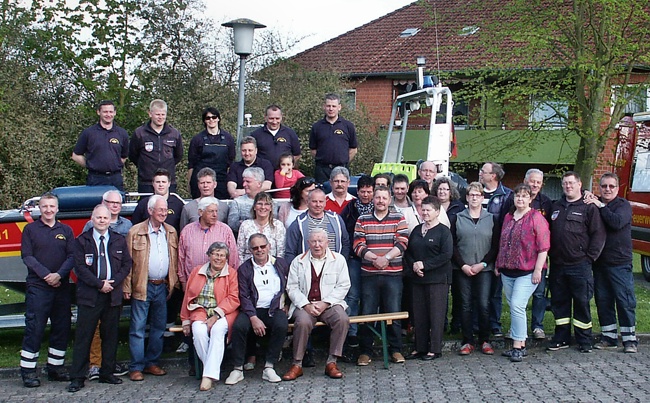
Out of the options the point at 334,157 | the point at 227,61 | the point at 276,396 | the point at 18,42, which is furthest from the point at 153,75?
the point at 276,396

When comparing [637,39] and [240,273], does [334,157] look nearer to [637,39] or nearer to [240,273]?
[240,273]

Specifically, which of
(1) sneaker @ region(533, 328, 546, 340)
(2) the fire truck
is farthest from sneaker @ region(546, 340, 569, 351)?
(2) the fire truck

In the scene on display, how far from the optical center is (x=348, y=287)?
753cm

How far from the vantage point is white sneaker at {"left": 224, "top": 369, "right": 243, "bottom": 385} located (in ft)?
23.6

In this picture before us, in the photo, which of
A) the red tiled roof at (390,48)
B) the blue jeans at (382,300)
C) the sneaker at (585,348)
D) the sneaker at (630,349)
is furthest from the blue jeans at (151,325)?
the red tiled roof at (390,48)

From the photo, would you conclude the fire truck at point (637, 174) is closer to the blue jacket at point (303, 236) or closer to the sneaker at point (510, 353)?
the sneaker at point (510, 353)

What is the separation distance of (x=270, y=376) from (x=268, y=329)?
460 millimetres

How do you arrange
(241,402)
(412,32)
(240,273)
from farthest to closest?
(412,32), (240,273), (241,402)

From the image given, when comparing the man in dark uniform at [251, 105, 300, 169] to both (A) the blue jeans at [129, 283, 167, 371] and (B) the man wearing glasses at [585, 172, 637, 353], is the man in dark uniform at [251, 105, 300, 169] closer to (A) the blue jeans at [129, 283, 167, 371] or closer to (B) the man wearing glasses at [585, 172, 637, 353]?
(A) the blue jeans at [129, 283, 167, 371]

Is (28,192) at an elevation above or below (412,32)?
Answer: below

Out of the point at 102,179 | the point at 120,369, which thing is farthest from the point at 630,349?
the point at 102,179

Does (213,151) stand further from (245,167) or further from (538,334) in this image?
(538,334)

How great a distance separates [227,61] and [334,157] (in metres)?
9.59

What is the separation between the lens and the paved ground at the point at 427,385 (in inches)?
263
